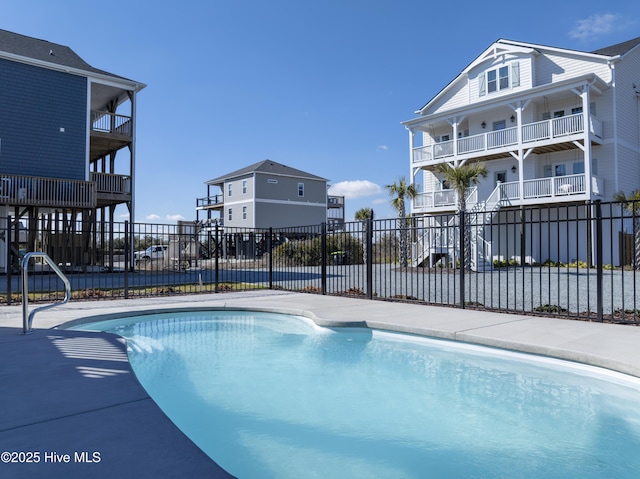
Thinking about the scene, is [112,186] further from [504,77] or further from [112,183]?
[504,77]

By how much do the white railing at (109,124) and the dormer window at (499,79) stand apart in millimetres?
20726

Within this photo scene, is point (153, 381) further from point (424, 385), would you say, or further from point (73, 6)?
point (73, 6)

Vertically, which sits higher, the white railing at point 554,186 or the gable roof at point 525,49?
the gable roof at point 525,49

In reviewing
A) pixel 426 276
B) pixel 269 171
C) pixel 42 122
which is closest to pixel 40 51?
pixel 42 122

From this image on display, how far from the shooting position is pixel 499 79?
84.5 ft

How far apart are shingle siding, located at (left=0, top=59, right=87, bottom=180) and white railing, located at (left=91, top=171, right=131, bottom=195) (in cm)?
86

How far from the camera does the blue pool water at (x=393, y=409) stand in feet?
10.7

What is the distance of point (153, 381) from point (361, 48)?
16214 millimetres

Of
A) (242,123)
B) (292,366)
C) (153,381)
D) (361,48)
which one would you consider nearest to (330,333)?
(292,366)

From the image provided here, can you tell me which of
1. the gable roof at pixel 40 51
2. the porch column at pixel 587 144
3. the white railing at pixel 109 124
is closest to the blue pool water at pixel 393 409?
the porch column at pixel 587 144

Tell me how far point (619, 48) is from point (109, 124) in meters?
28.6

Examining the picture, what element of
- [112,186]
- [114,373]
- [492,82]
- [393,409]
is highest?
[492,82]

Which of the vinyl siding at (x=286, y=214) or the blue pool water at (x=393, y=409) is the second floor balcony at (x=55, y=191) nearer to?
the blue pool water at (x=393, y=409)

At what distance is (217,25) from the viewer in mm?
14000
